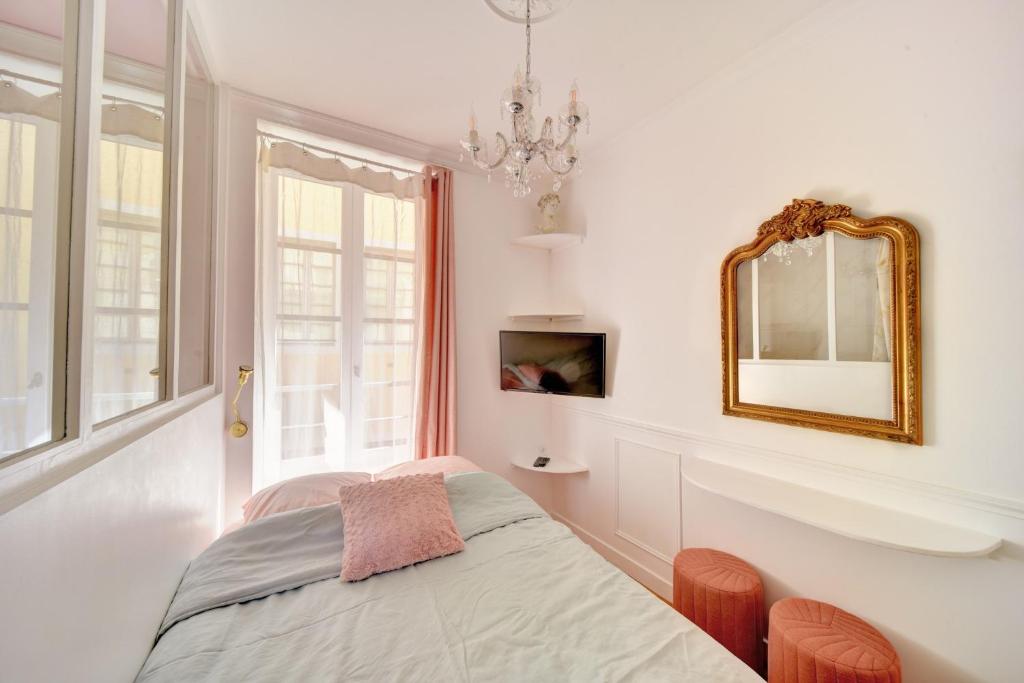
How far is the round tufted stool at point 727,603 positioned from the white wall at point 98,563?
1954mm

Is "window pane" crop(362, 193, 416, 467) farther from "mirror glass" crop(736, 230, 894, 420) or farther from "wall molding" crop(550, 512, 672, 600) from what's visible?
"mirror glass" crop(736, 230, 894, 420)

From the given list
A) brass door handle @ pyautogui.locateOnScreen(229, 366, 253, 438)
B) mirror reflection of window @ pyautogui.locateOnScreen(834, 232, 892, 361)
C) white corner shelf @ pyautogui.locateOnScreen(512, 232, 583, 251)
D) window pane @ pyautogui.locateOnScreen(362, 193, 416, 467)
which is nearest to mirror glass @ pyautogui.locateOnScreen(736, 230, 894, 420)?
mirror reflection of window @ pyautogui.locateOnScreen(834, 232, 892, 361)

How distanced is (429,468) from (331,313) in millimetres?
1163

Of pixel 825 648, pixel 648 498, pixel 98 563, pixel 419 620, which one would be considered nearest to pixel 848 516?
pixel 825 648

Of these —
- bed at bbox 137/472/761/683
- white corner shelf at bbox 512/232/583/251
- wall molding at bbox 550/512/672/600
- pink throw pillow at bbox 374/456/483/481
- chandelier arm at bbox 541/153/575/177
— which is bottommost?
wall molding at bbox 550/512/672/600

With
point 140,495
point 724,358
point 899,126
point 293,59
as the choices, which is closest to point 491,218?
point 293,59

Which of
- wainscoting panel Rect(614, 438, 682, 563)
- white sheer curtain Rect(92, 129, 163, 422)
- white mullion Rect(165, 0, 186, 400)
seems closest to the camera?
white sheer curtain Rect(92, 129, 163, 422)

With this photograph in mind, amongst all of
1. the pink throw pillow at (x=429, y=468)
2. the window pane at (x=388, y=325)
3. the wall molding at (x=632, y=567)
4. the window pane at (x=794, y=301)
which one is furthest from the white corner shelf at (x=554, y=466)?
the window pane at (x=794, y=301)

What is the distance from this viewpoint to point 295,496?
1.82 m

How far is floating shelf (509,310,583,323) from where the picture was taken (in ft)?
9.40

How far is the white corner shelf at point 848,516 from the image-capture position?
118 cm

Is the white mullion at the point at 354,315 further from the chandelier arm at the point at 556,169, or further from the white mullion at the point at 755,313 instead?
the white mullion at the point at 755,313

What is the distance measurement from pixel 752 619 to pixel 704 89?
2.61 metres

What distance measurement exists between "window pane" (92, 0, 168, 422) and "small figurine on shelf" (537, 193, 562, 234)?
7.40 ft
